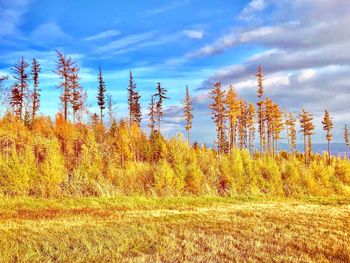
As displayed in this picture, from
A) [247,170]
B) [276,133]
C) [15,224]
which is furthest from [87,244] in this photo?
[276,133]

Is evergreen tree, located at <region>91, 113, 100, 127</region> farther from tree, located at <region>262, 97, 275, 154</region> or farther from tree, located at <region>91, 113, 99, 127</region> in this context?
tree, located at <region>262, 97, 275, 154</region>

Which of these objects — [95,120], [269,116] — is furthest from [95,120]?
[269,116]

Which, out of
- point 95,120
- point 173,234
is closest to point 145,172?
point 173,234

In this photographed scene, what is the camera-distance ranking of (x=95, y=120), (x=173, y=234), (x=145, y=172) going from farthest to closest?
1. (x=95, y=120)
2. (x=145, y=172)
3. (x=173, y=234)

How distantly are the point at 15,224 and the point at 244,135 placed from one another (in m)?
72.0

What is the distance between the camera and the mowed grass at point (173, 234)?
8.25m

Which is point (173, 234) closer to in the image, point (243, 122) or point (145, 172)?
point (145, 172)

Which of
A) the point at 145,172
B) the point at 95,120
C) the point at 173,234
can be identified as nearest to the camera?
the point at 173,234

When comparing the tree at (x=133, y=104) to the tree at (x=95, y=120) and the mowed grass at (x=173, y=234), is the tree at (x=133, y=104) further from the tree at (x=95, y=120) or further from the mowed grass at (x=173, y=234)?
the mowed grass at (x=173, y=234)

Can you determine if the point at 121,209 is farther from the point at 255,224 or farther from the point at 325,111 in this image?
the point at 325,111

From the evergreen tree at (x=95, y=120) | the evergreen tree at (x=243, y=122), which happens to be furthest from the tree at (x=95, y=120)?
the evergreen tree at (x=243, y=122)

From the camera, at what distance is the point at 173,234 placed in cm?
1034

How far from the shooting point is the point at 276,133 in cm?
7669

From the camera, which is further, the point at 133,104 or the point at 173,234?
the point at 133,104
